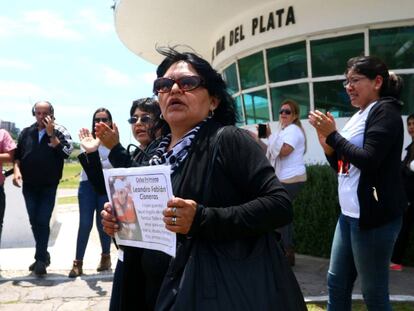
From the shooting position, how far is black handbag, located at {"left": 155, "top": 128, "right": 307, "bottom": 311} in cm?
173

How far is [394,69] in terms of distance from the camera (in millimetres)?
9133

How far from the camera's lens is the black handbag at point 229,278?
173 centimetres

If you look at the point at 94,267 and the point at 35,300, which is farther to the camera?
the point at 94,267

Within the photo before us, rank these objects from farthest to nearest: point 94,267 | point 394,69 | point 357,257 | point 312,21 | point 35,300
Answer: point 312,21 → point 394,69 → point 94,267 → point 35,300 → point 357,257

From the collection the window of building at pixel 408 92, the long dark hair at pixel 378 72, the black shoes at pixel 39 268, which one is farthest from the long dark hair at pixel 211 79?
the window of building at pixel 408 92

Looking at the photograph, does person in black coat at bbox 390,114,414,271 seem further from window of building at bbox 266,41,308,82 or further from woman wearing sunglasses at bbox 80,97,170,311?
window of building at bbox 266,41,308,82

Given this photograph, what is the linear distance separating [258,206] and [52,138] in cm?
428

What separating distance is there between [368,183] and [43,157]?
4.17m

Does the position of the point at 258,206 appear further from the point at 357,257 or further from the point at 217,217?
the point at 357,257

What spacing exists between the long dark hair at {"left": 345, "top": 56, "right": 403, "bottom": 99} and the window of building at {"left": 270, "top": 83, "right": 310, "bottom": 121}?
7.16 metres

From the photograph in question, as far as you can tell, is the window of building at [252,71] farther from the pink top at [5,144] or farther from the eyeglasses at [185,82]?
the eyeglasses at [185,82]

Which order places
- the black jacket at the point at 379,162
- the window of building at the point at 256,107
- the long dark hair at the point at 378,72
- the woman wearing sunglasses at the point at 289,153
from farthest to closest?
the window of building at the point at 256,107 < the woman wearing sunglasses at the point at 289,153 < the long dark hair at the point at 378,72 < the black jacket at the point at 379,162

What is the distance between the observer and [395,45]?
30.1ft

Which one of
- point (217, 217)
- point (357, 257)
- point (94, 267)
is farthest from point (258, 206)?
point (94, 267)
